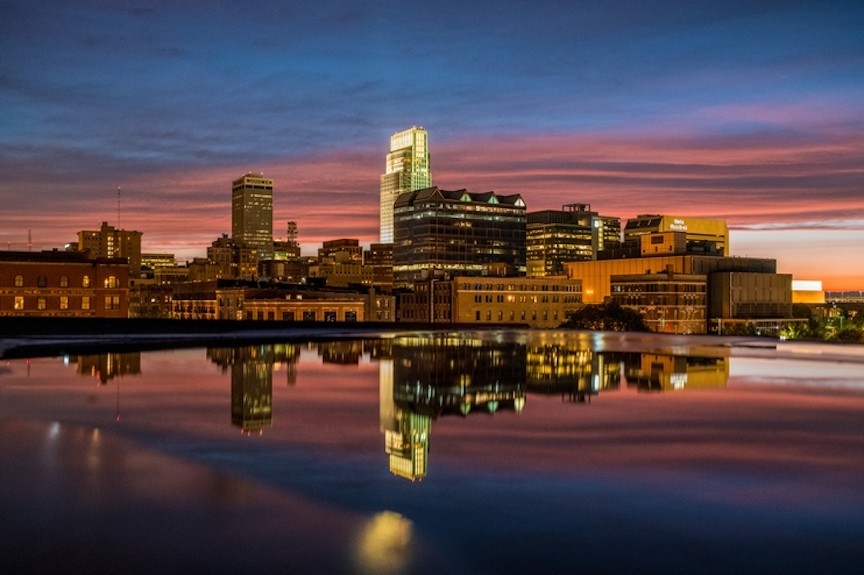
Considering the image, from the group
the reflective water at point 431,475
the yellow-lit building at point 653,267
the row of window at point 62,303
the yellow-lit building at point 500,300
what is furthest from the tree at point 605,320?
the reflective water at point 431,475

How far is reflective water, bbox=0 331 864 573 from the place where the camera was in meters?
10.1

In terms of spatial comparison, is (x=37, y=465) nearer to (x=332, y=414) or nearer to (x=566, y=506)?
(x=332, y=414)

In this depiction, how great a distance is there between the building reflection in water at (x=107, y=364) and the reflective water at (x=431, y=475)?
2.28 m

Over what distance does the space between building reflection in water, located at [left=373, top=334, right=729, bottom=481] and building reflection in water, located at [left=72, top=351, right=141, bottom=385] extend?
9.52 meters

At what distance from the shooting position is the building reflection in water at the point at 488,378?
1906cm

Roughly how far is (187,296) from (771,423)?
177m

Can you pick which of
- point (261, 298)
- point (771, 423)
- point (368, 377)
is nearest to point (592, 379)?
point (368, 377)

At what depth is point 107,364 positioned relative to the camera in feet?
116

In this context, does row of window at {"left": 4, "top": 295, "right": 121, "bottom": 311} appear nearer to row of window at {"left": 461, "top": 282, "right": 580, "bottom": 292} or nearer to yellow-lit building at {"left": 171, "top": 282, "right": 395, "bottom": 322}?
yellow-lit building at {"left": 171, "top": 282, "right": 395, "bottom": 322}

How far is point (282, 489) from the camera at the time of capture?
1299cm

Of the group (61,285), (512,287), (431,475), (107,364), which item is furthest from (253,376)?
(512,287)

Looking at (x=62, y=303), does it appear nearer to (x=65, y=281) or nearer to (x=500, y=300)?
(x=65, y=281)

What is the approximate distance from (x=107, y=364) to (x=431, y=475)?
983 inches

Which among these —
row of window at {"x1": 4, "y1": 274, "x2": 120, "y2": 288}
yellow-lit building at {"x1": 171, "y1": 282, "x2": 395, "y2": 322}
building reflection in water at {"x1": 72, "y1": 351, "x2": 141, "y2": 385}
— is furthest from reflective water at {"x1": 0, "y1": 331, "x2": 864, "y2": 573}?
yellow-lit building at {"x1": 171, "y1": 282, "x2": 395, "y2": 322}
